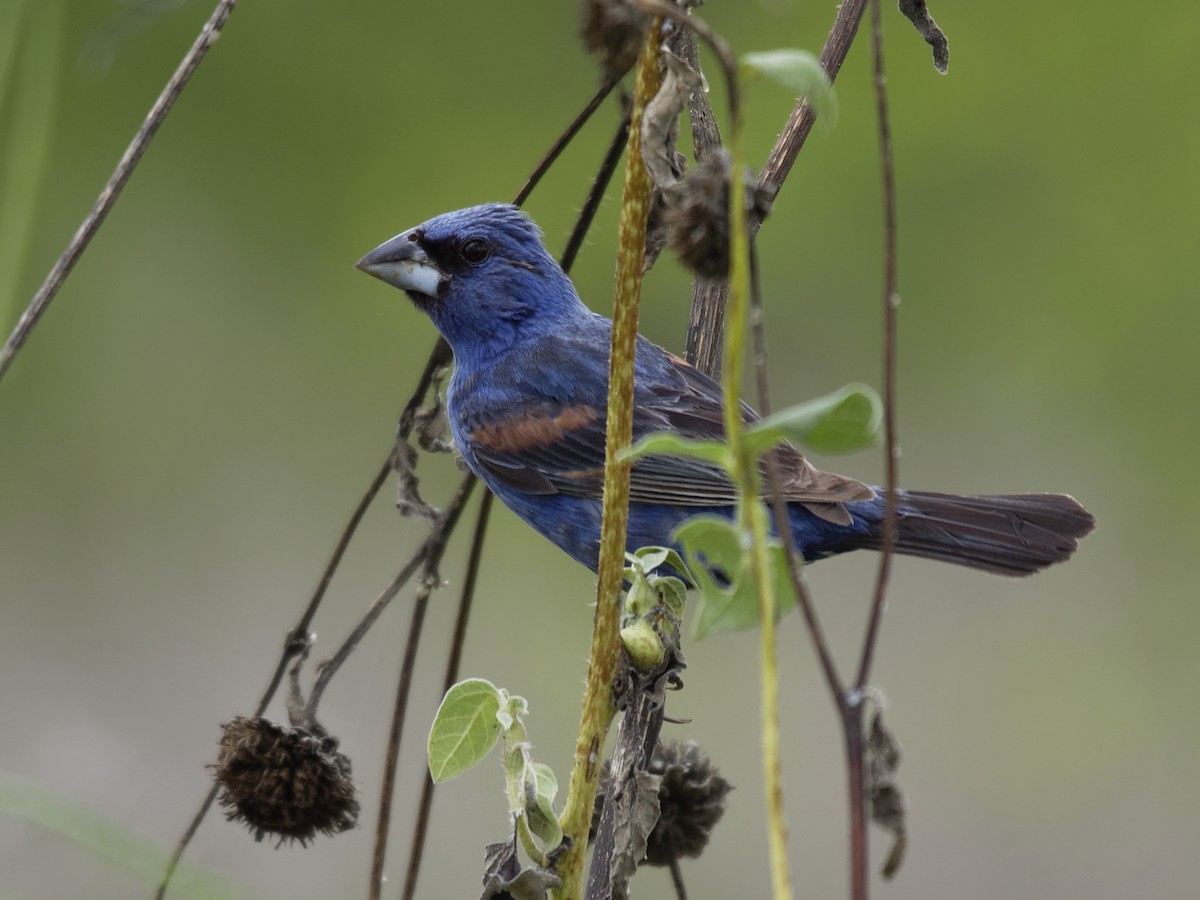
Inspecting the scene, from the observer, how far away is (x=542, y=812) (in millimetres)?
1289

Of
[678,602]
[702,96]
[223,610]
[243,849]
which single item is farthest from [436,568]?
[223,610]

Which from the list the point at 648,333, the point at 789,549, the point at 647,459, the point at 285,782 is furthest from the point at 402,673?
the point at 648,333

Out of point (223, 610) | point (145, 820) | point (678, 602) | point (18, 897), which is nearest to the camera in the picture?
point (678, 602)

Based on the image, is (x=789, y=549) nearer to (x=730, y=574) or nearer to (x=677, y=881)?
(x=730, y=574)

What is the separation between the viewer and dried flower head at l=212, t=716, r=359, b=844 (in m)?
1.77

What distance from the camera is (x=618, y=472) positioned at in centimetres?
120

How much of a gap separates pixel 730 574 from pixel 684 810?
82 cm

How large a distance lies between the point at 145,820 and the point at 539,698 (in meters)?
1.16

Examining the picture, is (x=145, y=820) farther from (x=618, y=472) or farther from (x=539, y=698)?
(x=618, y=472)

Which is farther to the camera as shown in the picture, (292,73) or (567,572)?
(567,572)

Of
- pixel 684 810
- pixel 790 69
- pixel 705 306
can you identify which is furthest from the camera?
pixel 705 306

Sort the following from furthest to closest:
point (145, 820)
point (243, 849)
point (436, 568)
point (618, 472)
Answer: point (145, 820) → point (243, 849) → point (436, 568) → point (618, 472)

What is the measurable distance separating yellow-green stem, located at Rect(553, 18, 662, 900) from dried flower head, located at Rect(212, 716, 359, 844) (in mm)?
568

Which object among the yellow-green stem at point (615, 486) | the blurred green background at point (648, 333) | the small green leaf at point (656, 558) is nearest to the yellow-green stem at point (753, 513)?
the yellow-green stem at point (615, 486)
